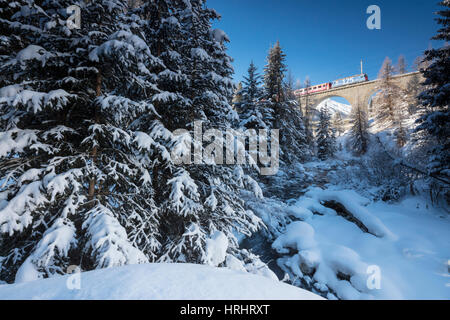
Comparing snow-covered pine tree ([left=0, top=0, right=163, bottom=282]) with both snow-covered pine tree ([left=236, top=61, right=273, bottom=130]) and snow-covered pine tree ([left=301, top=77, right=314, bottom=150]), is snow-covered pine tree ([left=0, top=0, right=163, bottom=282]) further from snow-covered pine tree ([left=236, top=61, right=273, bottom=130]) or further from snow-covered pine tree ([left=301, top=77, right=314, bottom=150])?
snow-covered pine tree ([left=301, top=77, right=314, bottom=150])

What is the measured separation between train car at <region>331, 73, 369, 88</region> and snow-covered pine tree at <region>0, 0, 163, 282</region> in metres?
45.6

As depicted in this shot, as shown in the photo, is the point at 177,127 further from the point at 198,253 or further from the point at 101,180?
the point at 198,253

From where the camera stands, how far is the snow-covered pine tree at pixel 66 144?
10.5 ft

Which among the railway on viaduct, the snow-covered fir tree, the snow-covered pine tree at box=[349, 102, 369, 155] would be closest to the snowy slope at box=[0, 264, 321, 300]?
the snow-covered fir tree

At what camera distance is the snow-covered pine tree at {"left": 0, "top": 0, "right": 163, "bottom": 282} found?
3203mm

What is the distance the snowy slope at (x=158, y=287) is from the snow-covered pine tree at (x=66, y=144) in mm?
1352

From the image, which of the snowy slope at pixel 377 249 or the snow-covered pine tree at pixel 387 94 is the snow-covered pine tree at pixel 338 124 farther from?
the snowy slope at pixel 377 249


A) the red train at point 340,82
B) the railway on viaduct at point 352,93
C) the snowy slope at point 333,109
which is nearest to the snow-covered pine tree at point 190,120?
the snowy slope at point 333,109

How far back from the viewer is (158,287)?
1.70 metres

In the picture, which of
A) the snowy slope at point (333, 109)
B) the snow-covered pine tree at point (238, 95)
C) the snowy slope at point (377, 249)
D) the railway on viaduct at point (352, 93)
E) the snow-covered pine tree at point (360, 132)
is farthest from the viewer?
the railway on viaduct at point (352, 93)

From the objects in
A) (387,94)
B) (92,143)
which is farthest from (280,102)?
(387,94)

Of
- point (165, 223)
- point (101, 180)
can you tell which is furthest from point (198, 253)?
point (101, 180)

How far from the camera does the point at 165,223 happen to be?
214 inches
